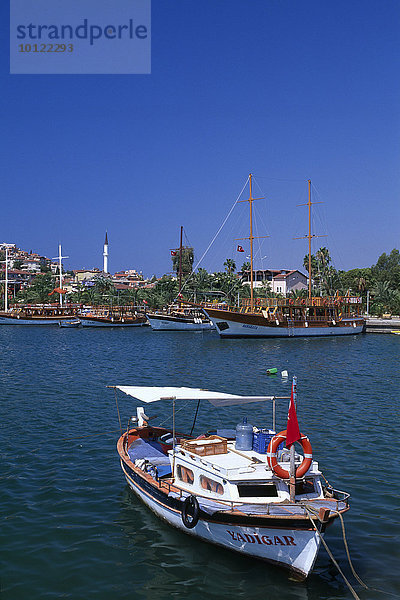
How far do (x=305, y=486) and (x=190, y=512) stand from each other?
9.49 feet

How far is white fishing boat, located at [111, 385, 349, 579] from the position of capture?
11.2m

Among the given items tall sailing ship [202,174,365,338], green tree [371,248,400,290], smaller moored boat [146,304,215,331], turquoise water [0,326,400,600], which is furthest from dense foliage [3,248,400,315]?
turquoise water [0,326,400,600]

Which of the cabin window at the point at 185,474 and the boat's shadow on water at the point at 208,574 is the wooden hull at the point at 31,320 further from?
the boat's shadow on water at the point at 208,574

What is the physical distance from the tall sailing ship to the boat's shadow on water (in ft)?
202

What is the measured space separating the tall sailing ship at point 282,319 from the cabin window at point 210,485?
61537 mm

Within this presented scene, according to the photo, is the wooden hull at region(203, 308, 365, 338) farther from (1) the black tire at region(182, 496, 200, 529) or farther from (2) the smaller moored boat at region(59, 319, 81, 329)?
(1) the black tire at region(182, 496, 200, 529)

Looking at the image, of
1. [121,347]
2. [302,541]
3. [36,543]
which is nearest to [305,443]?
[302,541]

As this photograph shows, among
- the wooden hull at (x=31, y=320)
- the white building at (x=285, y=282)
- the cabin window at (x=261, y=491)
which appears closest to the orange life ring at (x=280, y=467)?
the cabin window at (x=261, y=491)

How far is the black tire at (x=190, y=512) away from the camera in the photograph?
12391mm

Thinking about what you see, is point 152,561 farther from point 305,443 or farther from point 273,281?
point 273,281

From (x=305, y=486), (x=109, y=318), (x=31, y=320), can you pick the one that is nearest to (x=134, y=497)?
(x=305, y=486)

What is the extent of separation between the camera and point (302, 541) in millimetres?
11133

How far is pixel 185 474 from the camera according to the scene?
13719 mm

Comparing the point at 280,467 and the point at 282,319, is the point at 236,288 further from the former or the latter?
the point at 280,467
